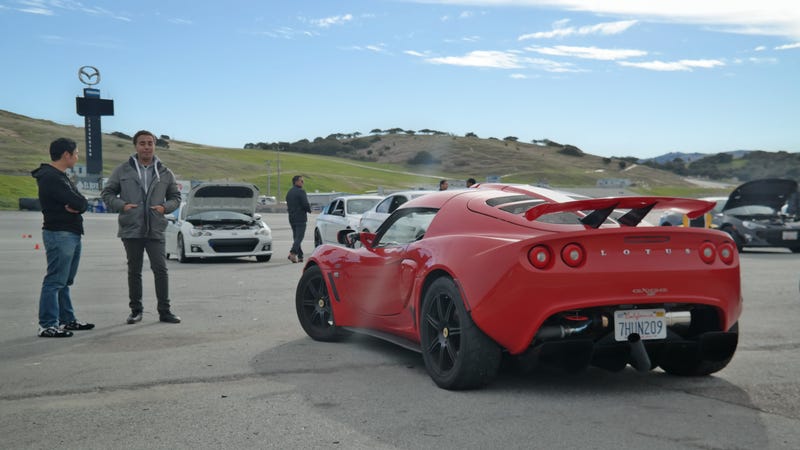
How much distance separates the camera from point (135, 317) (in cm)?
885

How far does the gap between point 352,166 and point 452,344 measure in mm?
172902

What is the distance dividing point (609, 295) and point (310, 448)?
2026mm

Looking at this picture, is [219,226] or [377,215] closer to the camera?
[219,226]

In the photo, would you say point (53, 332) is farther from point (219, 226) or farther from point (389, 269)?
point (219, 226)

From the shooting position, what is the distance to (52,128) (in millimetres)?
173250

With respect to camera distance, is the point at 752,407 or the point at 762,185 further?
the point at 762,185

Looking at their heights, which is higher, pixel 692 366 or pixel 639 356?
pixel 639 356

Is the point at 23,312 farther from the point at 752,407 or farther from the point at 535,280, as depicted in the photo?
the point at 752,407

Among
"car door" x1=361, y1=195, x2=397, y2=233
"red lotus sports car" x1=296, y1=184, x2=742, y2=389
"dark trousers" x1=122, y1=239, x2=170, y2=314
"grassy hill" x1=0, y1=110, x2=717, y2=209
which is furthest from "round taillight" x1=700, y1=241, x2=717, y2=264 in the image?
"grassy hill" x1=0, y1=110, x2=717, y2=209

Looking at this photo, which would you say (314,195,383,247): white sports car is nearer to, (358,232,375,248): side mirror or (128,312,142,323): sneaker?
(128,312,142,323): sneaker

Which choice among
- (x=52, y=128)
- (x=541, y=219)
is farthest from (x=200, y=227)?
(x=52, y=128)

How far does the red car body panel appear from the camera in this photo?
16.6 ft

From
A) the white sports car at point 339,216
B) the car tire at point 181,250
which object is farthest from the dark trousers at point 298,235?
the car tire at point 181,250

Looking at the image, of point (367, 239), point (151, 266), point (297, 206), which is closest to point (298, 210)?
point (297, 206)
